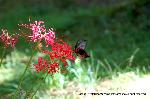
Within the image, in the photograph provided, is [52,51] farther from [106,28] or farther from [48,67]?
[106,28]

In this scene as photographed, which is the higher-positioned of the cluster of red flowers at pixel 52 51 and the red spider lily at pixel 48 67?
the cluster of red flowers at pixel 52 51

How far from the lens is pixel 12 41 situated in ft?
12.5

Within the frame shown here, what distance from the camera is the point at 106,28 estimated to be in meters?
11.2

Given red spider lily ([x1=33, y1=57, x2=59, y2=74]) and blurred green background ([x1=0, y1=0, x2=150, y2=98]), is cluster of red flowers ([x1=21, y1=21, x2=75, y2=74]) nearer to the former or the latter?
red spider lily ([x1=33, y1=57, x2=59, y2=74])

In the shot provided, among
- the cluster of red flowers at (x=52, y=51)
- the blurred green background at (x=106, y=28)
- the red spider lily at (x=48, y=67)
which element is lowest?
the red spider lily at (x=48, y=67)

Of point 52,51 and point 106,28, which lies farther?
point 106,28

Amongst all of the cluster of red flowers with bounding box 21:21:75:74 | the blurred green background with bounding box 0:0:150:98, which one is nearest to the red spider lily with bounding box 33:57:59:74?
the cluster of red flowers with bounding box 21:21:75:74

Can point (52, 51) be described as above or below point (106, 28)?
below

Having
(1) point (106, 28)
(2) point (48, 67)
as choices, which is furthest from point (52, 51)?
(1) point (106, 28)

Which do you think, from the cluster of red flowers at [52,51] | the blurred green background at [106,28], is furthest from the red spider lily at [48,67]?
the blurred green background at [106,28]

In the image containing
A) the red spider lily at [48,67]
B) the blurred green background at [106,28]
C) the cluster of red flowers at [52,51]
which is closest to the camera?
the cluster of red flowers at [52,51]

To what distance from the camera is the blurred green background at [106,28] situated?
7.88 meters

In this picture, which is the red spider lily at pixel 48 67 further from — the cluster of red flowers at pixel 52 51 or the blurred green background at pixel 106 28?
the blurred green background at pixel 106 28

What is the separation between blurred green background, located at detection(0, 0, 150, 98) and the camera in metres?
7.88
